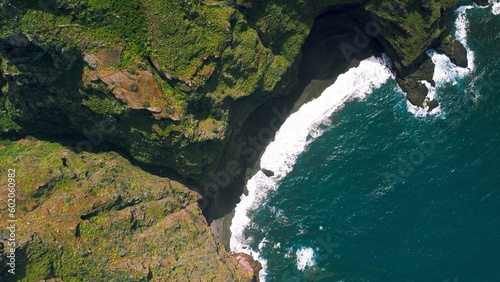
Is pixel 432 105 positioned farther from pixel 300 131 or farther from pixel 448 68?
pixel 300 131

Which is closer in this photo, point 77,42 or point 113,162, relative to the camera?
point 77,42

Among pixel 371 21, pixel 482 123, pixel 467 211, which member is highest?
pixel 371 21

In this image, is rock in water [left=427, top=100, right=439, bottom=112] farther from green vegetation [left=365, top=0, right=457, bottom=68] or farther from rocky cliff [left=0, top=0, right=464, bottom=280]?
rocky cliff [left=0, top=0, right=464, bottom=280]

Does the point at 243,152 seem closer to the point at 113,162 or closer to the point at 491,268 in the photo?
the point at 113,162

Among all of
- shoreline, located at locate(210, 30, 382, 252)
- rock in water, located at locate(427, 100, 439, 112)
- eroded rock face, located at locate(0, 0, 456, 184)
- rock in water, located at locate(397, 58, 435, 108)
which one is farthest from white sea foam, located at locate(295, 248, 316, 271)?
rock in water, located at locate(427, 100, 439, 112)

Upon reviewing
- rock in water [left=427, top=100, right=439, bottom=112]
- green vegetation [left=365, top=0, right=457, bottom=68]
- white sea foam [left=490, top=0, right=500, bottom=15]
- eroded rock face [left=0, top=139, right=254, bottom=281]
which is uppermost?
white sea foam [left=490, top=0, right=500, bottom=15]

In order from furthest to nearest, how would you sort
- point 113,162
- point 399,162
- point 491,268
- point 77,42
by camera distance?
point 399,162 < point 491,268 < point 113,162 < point 77,42

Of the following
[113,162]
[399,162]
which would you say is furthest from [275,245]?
[113,162]
